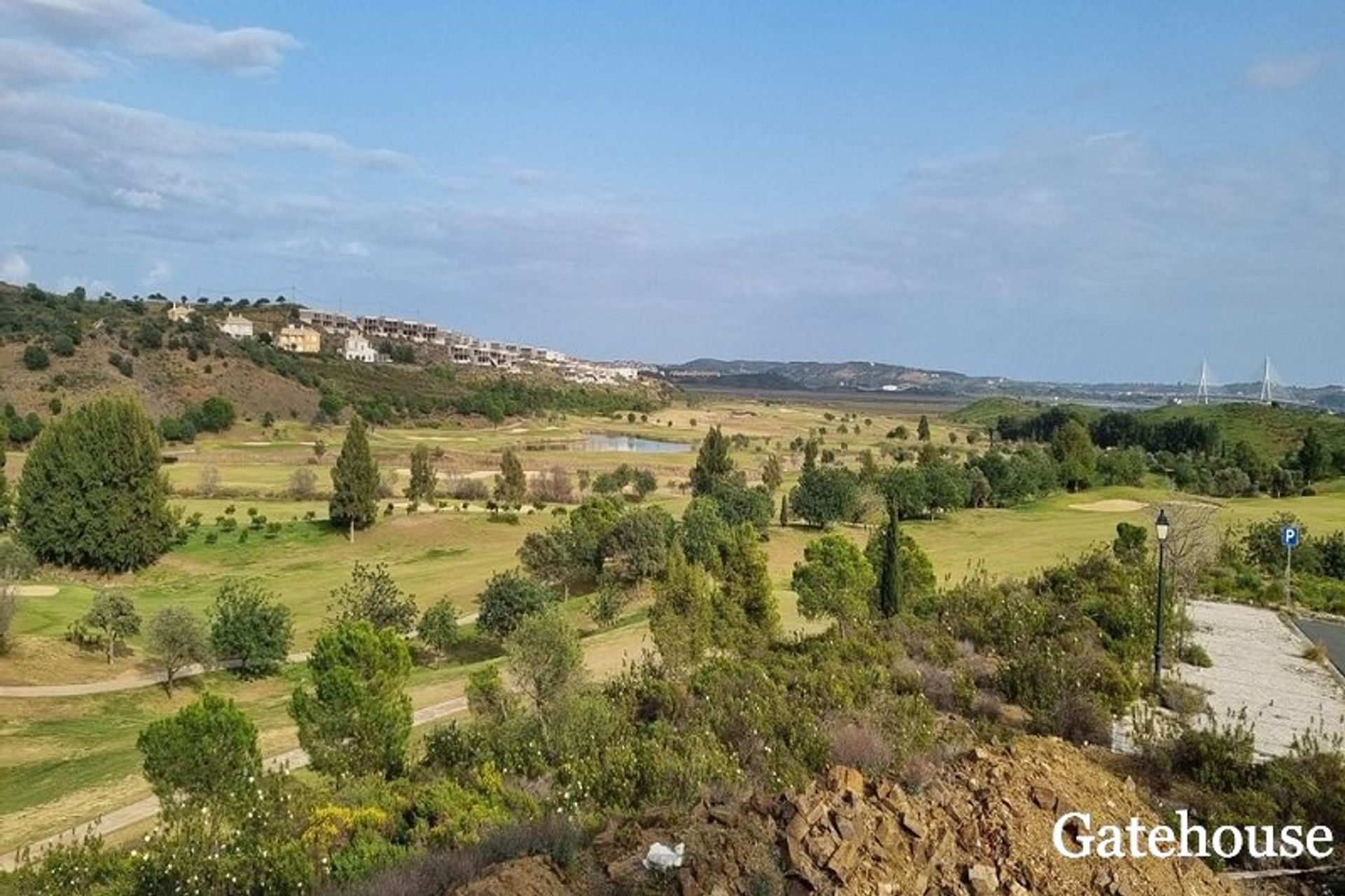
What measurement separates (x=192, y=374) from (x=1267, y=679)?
98314 mm

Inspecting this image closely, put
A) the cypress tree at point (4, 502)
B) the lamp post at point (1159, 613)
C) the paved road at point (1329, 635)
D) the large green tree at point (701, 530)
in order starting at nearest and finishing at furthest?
the lamp post at point (1159, 613) < the paved road at point (1329, 635) < the large green tree at point (701, 530) < the cypress tree at point (4, 502)

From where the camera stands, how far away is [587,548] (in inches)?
1448

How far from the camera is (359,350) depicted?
476ft

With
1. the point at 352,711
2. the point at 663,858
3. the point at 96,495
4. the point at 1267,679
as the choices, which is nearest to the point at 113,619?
the point at 352,711

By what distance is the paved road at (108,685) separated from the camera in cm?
2414

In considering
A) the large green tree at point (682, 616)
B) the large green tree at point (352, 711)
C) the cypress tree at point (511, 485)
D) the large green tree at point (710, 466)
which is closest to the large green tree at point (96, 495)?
the cypress tree at point (511, 485)

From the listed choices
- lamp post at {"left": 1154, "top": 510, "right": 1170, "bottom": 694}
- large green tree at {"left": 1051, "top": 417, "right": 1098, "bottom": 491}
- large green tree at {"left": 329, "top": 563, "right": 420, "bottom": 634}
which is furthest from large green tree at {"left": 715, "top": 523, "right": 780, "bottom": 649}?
large green tree at {"left": 1051, "top": 417, "right": 1098, "bottom": 491}

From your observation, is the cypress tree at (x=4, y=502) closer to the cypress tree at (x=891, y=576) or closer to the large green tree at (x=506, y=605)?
the large green tree at (x=506, y=605)

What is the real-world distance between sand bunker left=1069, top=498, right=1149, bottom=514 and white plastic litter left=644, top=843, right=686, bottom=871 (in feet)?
160

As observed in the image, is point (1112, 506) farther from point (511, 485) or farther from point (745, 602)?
point (745, 602)

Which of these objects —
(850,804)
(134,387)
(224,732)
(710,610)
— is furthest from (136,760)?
(134,387)

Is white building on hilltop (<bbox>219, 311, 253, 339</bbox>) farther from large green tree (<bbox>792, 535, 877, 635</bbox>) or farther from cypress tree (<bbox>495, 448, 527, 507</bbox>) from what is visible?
large green tree (<bbox>792, 535, 877, 635</bbox>)

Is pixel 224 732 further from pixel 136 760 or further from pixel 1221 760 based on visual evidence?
pixel 1221 760

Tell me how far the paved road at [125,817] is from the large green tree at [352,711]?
72 cm
